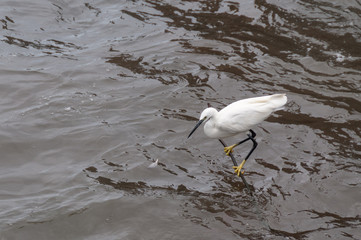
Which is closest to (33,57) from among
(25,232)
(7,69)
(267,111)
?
(7,69)

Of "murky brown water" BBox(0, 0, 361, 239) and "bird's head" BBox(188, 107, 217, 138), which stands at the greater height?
"bird's head" BBox(188, 107, 217, 138)

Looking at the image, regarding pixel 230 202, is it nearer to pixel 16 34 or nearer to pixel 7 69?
pixel 7 69

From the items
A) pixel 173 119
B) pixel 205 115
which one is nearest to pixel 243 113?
pixel 205 115

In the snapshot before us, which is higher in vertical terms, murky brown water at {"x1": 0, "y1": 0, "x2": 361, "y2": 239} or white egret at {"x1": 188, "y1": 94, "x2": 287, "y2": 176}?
white egret at {"x1": 188, "y1": 94, "x2": 287, "y2": 176}

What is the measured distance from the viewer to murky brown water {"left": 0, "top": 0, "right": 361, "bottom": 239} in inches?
209

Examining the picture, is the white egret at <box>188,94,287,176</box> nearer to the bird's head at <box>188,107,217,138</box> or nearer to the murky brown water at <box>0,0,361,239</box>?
the bird's head at <box>188,107,217,138</box>

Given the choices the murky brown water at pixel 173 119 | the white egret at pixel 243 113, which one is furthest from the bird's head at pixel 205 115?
the murky brown water at pixel 173 119

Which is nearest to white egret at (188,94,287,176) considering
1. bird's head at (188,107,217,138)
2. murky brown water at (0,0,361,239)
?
bird's head at (188,107,217,138)

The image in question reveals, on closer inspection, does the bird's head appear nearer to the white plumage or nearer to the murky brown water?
the white plumage

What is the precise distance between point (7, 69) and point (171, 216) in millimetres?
4425

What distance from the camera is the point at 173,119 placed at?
703 cm

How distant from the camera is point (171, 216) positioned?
5.33 m

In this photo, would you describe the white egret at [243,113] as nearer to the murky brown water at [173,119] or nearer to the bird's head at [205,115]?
the bird's head at [205,115]

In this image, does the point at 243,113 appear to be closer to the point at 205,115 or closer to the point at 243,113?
the point at 243,113
